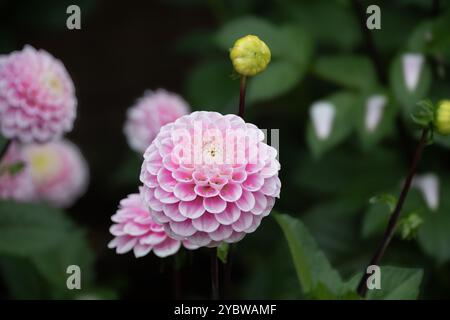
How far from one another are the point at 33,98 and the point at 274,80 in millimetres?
561

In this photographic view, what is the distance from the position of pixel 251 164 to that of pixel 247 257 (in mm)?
1184

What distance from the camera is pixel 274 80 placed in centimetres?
161

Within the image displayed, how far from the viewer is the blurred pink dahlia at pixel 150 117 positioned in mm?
1586

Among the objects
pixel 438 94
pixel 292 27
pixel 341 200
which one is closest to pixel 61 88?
pixel 292 27

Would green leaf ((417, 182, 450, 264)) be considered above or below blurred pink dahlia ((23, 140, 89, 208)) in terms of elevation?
below

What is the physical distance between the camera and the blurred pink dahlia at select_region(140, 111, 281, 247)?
0.92 meters

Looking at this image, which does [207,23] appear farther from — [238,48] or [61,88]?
[238,48]

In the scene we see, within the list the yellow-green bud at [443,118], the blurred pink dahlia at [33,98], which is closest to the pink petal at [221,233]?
the yellow-green bud at [443,118]

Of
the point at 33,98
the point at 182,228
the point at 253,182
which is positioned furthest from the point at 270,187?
the point at 33,98

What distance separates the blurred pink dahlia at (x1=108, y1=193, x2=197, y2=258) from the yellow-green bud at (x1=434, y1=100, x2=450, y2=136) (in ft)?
1.30

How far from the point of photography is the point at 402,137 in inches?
64.1

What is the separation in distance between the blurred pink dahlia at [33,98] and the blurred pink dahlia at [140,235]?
1.10ft

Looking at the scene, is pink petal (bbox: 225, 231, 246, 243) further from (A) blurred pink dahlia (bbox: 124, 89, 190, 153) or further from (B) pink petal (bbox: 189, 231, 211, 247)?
(A) blurred pink dahlia (bbox: 124, 89, 190, 153)

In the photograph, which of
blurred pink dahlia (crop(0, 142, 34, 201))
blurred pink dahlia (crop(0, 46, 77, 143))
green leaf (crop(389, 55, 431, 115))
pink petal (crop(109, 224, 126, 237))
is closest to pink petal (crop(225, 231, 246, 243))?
pink petal (crop(109, 224, 126, 237))
